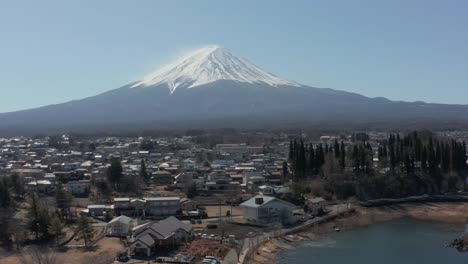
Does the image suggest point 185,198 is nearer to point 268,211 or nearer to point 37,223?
point 268,211

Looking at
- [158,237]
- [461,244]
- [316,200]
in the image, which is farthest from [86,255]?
[461,244]

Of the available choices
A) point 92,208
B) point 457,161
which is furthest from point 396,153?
point 92,208

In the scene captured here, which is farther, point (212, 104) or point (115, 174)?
point (212, 104)

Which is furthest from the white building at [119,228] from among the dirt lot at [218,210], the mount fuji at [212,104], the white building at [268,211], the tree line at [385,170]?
the mount fuji at [212,104]

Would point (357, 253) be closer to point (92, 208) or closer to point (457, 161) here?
point (92, 208)

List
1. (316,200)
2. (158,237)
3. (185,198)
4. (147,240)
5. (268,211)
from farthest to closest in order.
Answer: (185,198)
(316,200)
(268,211)
(158,237)
(147,240)

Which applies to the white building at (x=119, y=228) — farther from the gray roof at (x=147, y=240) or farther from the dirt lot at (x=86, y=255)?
the gray roof at (x=147, y=240)

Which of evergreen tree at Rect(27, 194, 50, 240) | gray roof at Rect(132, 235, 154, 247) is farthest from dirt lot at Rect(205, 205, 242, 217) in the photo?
evergreen tree at Rect(27, 194, 50, 240)
